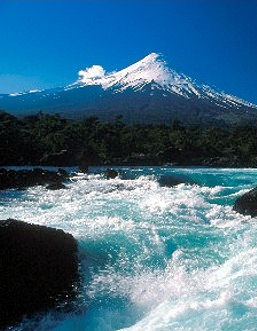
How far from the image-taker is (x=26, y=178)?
2345 cm

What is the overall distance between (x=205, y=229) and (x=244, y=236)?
1224mm

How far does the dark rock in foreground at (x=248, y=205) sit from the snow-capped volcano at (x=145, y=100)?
5935 cm

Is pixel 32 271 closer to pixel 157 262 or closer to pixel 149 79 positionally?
pixel 157 262

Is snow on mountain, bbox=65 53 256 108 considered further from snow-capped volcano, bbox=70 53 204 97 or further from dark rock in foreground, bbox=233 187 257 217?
dark rock in foreground, bbox=233 187 257 217

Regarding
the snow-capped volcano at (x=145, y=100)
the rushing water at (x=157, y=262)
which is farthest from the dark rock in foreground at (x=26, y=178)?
the snow-capped volcano at (x=145, y=100)

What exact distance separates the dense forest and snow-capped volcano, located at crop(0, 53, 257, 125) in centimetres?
2741

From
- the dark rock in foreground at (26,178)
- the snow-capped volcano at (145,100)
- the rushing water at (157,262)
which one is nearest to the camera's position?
the rushing water at (157,262)

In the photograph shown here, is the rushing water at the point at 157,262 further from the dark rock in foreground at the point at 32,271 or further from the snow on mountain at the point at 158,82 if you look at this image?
the snow on mountain at the point at 158,82

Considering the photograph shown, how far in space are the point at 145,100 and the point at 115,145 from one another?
56.0 metres

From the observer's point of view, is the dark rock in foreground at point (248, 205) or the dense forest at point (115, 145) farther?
the dense forest at point (115, 145)

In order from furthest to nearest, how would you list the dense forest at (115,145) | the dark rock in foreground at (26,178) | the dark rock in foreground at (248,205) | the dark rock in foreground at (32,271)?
1. the dense forest at (115,145)
2. the dark rock in foreground at (26,178)
3. the dark rock in foreground at (248,205)
4. the dark rock in foreground at (32,271)

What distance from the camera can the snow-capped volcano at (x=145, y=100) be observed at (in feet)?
267

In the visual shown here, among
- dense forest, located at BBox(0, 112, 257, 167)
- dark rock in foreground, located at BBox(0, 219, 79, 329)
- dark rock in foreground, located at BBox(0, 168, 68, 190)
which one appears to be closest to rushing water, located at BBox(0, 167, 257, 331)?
dark rock in foreground, located at BBox(0, 219, 79, 329)

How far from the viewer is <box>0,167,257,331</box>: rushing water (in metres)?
5.88
